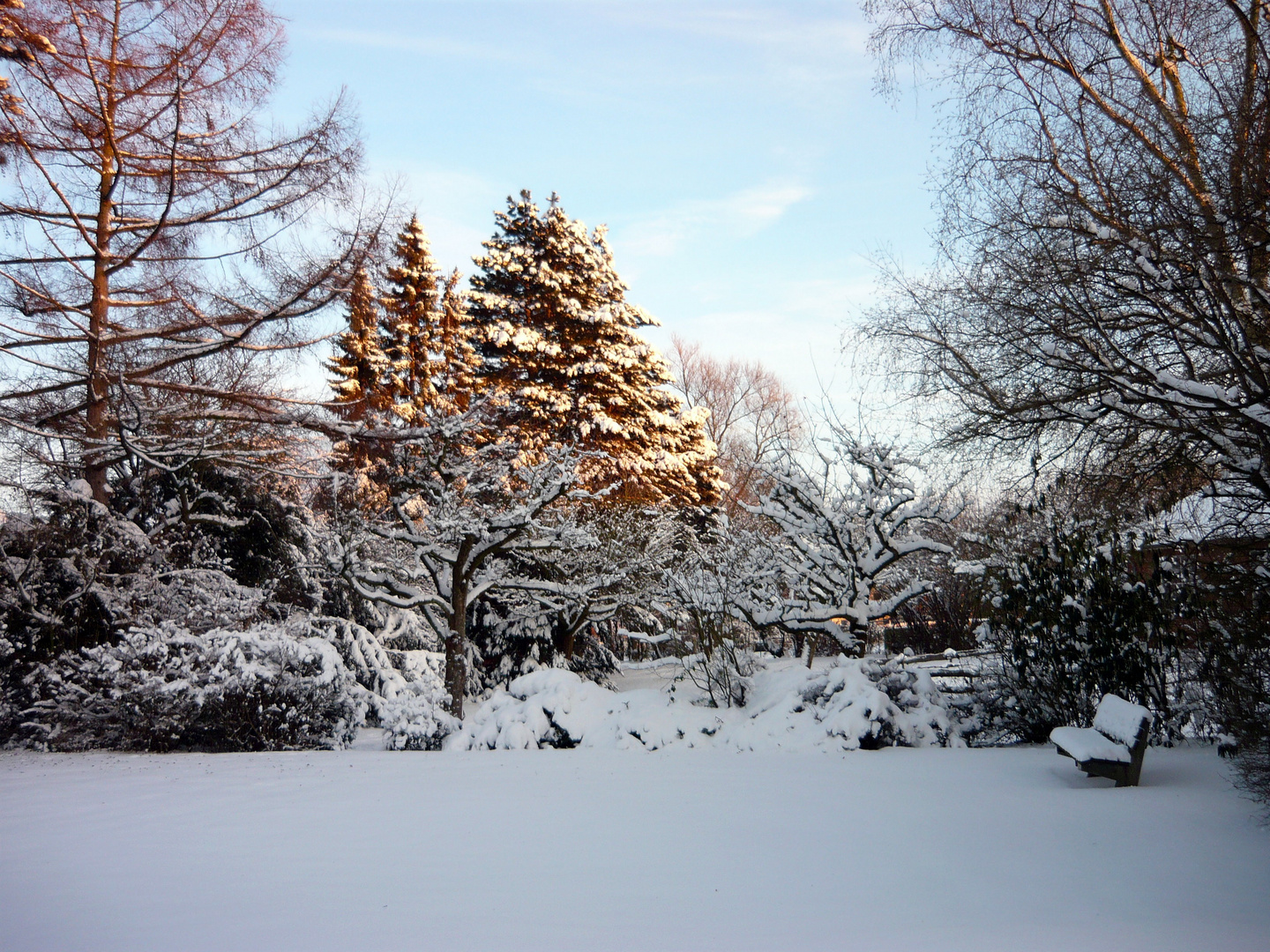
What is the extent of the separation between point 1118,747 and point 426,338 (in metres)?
19.1

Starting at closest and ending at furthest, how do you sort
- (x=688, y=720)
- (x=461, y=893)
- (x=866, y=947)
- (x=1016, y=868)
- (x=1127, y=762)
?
1. (x=866, y=947)
2. (x=461, y=893)
3. (x=1016, y=868)
4. (x=1127, y=762)
5. (x=688, y=720)

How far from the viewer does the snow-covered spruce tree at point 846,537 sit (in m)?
8.32

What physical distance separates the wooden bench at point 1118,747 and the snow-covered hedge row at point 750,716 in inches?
76.6

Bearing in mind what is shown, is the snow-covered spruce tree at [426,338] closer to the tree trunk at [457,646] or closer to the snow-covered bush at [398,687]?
the snow-covered bush at [398,687]

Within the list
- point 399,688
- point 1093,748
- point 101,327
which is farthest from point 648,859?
point 101,327

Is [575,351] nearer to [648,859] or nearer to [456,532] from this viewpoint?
[456,532]

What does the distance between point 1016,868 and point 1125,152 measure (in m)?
5.38

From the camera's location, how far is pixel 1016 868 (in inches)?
139

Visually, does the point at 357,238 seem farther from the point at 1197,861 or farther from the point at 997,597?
the point at 1197,861

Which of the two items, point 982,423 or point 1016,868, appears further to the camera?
point 982,423

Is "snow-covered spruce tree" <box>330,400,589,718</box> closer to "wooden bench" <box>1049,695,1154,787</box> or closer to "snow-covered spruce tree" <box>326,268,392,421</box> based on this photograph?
"snow-covered spruce tree" <box>326,268,392,421</box>

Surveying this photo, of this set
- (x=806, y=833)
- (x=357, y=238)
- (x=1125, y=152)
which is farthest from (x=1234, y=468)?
(x=357, y=238)

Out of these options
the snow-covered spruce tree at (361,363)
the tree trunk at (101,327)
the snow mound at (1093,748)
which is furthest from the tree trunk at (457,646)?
the snow mound at (1093,748)

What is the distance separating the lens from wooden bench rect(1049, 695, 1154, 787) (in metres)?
4.84
